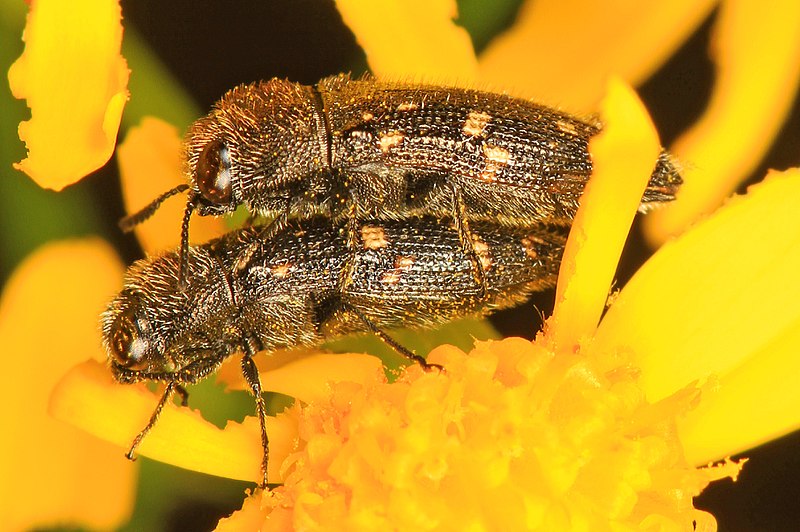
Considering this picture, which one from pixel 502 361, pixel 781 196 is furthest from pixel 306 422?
pixel 781 196

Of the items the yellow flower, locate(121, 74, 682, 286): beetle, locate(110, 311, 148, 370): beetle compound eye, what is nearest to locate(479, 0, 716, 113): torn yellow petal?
the yellow flower

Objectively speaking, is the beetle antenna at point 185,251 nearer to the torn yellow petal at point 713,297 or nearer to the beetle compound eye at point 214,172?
the beetle compound eye at point 214,172

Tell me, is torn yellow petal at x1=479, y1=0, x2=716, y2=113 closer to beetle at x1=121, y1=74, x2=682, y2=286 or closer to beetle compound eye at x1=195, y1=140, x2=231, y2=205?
beetle at x1=121, y1=74, x2=682, y2=286

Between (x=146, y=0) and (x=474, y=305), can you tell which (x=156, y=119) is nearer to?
(x=146, y=0)

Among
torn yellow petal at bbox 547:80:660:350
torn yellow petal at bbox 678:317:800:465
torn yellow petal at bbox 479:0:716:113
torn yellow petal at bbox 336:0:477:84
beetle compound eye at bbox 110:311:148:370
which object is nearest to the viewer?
torn yellow petal at bbox 547:80:660:350

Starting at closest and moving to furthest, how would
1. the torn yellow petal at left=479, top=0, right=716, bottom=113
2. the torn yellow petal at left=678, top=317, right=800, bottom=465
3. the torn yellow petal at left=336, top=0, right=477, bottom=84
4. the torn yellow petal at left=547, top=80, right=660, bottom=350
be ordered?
the torn yellow petal at left=547, top=80, right=660, bottom=350 → the torn yellow petal at left=678, top=317, right=800, bottom=465 → the torn yellow petal at left=336, top=0, right=477, bottom=84 → the torn yellow petal at left=479, top=0, right=716, bottom=113

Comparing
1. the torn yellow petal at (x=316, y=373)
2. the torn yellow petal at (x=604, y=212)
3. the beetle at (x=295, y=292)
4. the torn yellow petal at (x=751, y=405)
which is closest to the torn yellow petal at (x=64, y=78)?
the beetle at (x=295, y=292)

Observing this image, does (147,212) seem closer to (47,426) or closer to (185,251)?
(185,251)

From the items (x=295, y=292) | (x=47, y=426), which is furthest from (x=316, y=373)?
(x=47, y=426)
